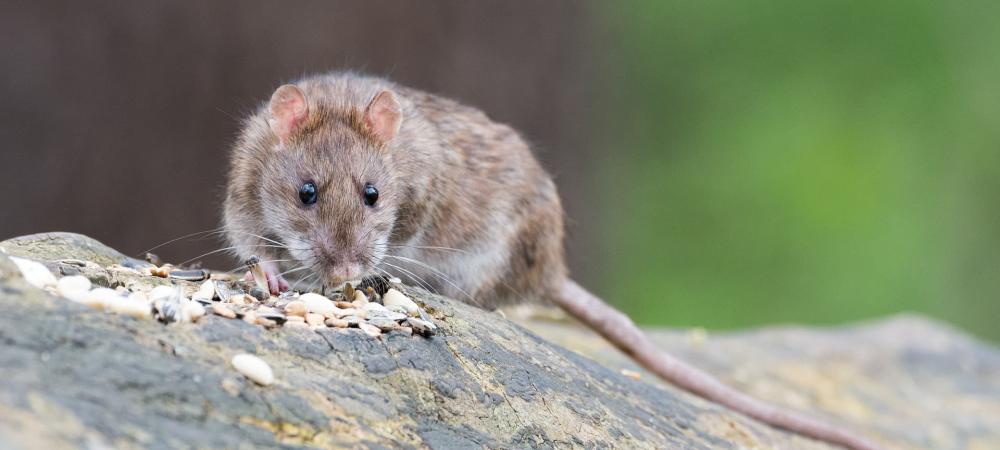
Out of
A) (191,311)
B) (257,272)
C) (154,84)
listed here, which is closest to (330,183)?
(257,272)

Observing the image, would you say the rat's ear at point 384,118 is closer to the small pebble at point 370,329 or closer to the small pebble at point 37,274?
the small pebble at point 370,329

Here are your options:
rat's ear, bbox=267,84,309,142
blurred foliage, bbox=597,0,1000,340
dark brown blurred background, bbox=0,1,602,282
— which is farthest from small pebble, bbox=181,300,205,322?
blurred foliage, bbox=597,0,1000,340

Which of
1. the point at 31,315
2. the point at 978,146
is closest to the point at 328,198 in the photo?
the point at 31,315

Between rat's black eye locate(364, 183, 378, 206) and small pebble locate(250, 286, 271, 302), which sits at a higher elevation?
rat's black eye locate(364, 183, 378, 206)

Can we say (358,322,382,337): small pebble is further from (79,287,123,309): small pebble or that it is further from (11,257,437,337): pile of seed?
(79,287,123,309): small pebble

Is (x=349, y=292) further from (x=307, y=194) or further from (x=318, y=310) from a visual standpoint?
(x=307, y=194)

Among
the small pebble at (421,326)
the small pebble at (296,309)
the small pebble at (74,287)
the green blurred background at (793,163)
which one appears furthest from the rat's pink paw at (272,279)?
the green blurred background at (793,163)
